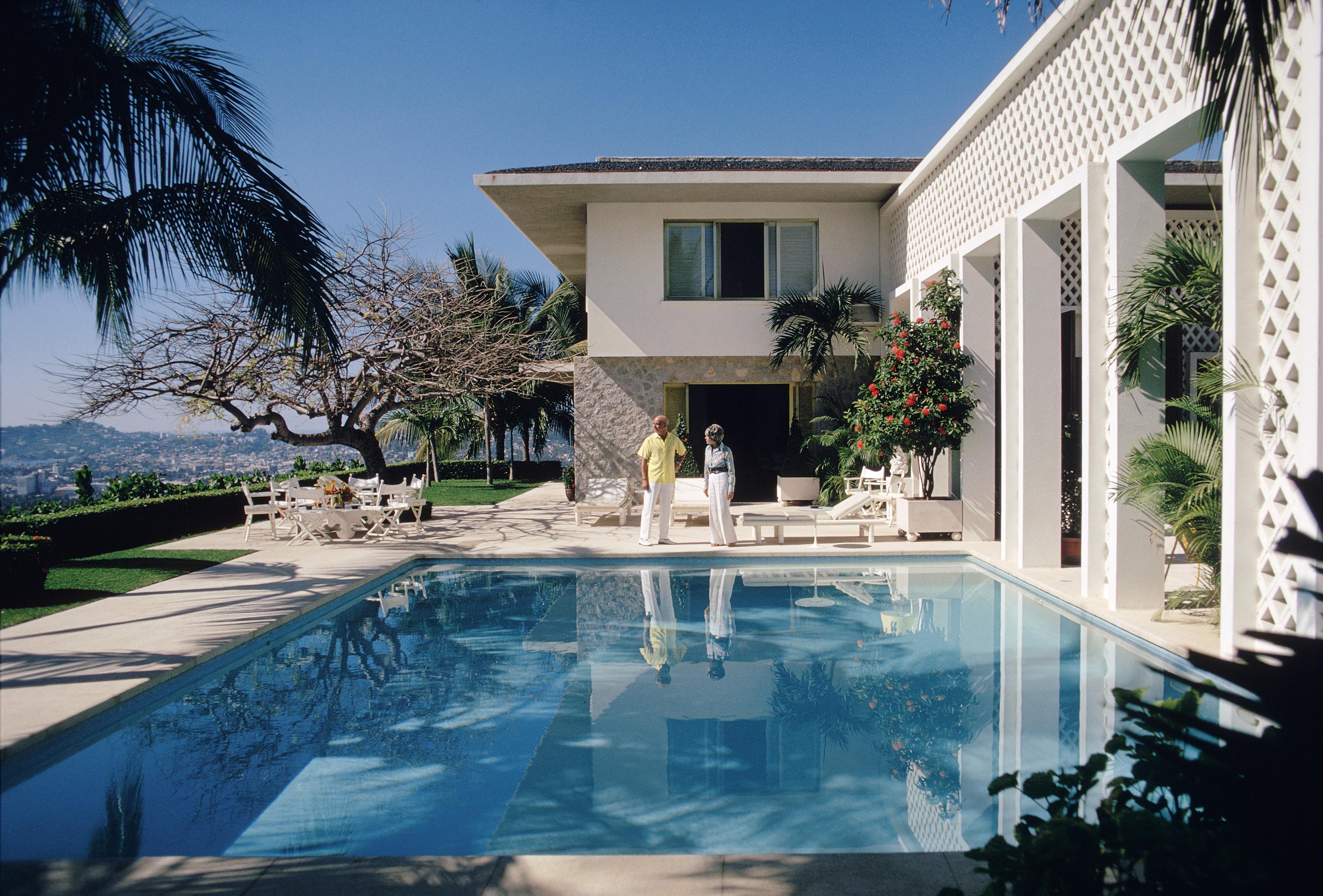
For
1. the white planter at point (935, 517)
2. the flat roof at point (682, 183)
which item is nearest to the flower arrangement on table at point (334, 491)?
the flat roof at point (682, 183)

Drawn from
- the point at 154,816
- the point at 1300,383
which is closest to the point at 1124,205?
the point at 1300,383

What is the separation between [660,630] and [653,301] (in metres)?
8.69

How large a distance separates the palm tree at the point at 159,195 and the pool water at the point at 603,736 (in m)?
2.73

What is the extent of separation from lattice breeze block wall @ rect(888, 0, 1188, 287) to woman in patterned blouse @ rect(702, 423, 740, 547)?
13.3ft

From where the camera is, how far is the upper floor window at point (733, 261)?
15039 mm

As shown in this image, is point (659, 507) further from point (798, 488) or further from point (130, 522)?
point (130, 522)

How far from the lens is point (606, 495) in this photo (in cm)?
1459

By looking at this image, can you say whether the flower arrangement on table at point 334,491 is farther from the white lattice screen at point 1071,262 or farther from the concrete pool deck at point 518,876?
the white lattice screen at point 1071,262

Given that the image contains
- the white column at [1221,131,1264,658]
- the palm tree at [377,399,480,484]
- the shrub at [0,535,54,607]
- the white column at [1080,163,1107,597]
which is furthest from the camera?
the palm tree at [377,399,480,484]

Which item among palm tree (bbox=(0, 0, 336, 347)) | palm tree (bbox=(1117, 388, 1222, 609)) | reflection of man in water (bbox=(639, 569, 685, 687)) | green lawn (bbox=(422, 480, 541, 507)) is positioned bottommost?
reflection of man in water (bbox=(639, 569, 685, 687))

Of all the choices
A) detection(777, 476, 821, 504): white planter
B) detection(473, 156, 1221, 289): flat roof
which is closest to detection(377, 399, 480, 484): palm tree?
detection(473, 156, 1221, 289): flat roof

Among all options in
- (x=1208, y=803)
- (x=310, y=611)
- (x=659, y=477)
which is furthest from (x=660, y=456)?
(x=1208, y=803)

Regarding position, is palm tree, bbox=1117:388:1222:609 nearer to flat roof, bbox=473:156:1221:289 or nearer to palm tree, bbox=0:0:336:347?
palm tree, bbox=0:0:336:347

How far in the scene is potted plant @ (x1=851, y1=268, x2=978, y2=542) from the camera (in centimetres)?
1035
